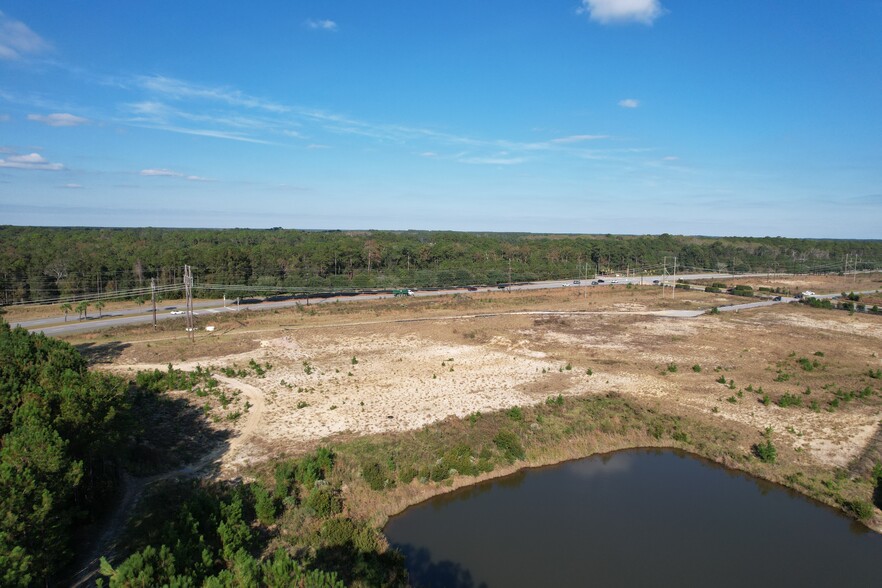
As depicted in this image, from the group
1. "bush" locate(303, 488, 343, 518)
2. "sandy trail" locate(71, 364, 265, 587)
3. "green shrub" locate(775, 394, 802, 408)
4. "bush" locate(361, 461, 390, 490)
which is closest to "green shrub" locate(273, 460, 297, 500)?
"bush" locate(303, 488, 343, 518)

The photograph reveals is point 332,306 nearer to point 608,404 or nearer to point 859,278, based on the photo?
point 608,404

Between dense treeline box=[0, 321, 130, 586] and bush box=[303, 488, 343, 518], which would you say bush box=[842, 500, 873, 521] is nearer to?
bush box=[303, 488, 343, 518]

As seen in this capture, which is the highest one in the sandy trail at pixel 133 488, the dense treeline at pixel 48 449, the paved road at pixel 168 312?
the dense treeline at pixel 48 449

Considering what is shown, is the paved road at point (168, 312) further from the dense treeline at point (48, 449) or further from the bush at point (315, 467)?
the bush at point (315, 467)

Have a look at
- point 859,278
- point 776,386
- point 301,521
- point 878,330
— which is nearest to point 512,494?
point 301,521

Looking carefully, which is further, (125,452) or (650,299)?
(650,299)

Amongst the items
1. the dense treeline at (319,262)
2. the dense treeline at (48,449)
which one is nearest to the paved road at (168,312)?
the dense treeline at (319,262)
